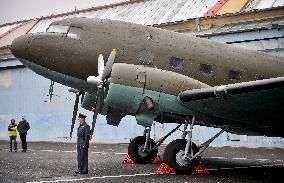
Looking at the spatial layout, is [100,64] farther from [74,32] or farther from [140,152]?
[140,152]

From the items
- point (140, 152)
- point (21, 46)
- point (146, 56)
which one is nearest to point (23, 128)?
point (140, 152)

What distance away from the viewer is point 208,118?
45.0ft

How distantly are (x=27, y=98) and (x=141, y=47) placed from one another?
89.8ft

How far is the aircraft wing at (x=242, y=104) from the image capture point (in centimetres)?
1165

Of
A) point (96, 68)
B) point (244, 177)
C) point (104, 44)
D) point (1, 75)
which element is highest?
point (1, 75)

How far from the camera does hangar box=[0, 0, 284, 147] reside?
2938cm

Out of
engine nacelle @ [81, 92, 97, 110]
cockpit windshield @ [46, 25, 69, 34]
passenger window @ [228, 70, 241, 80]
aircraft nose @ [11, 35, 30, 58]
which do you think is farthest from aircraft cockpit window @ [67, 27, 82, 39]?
passenger window @ [228, 70, 241, 80]

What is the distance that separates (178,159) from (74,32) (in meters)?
6.25

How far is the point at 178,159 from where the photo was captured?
13250 mm

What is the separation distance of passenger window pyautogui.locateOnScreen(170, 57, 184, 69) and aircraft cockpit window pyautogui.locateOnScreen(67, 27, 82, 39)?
12.1ft

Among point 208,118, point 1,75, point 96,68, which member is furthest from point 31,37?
point 1,75

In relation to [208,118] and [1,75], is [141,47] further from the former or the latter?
[1,75]

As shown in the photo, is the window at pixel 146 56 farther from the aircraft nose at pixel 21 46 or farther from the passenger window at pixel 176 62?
the aircraft nose at pixel 21 46

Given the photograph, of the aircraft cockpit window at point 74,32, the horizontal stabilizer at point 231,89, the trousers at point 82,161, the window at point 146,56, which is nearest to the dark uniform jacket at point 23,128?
the aircraft cockpit window at point 74,32
